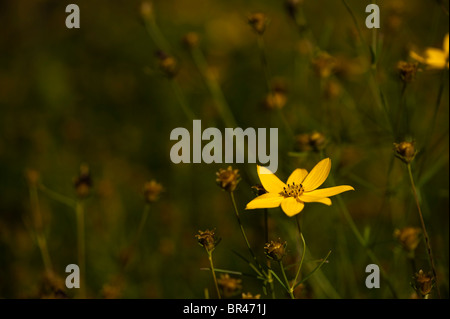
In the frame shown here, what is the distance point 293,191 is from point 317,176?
5 centimetres

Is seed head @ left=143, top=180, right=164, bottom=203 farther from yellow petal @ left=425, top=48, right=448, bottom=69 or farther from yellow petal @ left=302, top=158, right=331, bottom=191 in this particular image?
yellow petal @ left=425, top=48, right=448, bottom=69

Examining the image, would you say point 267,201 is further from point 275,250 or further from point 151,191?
point 151,191

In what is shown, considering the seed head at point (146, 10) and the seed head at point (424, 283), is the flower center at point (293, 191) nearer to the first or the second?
the seed head at point (424, 283)

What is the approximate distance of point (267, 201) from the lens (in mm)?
869

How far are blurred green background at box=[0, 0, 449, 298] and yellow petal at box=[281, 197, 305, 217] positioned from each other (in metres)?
0.35

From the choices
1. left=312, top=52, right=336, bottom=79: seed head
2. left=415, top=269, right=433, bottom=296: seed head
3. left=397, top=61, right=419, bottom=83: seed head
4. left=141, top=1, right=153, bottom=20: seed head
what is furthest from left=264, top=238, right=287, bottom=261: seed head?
left=141, top=1, right=153, bottom=20: seed head

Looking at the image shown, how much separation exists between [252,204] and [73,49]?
2.49 meters

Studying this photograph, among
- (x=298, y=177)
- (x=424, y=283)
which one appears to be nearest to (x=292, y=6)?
(x=298, y=177)

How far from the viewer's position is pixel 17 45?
2.99 meters

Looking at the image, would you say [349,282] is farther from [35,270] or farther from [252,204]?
[35,270]

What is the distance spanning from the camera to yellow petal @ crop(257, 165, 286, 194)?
0.94m

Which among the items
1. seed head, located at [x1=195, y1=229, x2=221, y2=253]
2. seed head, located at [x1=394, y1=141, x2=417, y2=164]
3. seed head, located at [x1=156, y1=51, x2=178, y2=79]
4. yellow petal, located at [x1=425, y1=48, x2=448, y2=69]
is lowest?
seed head, located at [x1=195, y1=229, x2=221, y2=253]

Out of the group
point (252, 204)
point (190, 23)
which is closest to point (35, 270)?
point (252, 204)

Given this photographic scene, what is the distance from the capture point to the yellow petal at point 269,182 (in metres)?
0.94
